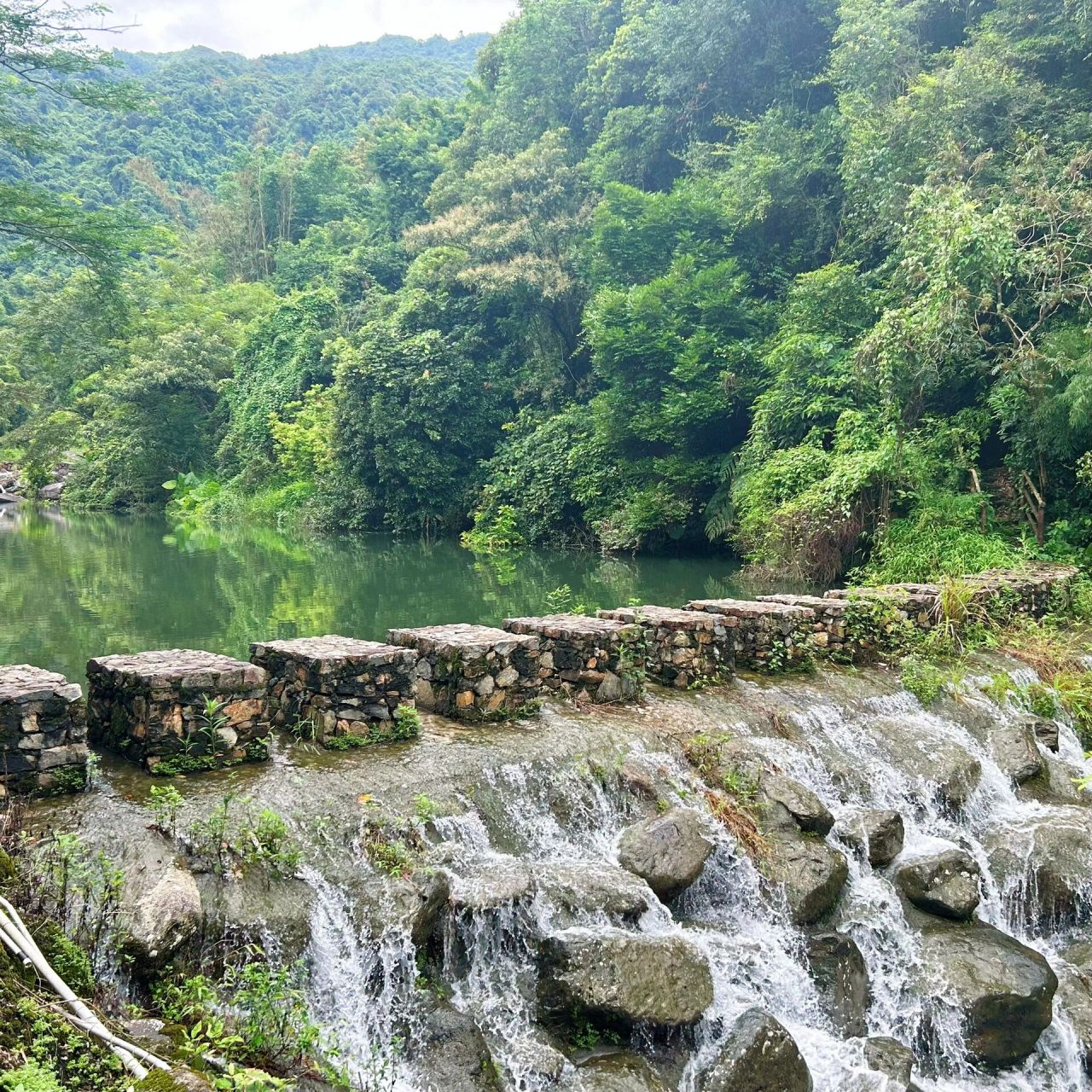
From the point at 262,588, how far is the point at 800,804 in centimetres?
1171

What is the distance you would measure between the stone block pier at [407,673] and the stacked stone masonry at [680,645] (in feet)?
0.05

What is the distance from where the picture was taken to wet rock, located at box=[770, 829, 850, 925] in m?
5.78

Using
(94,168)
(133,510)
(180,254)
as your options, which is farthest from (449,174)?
(94,168)

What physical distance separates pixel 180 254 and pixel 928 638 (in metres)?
48.8

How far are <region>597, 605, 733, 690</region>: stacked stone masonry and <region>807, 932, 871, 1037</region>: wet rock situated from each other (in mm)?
2998

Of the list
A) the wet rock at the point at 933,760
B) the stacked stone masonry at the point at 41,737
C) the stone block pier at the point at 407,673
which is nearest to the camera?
the stacked stone masonry at the point at 41,737

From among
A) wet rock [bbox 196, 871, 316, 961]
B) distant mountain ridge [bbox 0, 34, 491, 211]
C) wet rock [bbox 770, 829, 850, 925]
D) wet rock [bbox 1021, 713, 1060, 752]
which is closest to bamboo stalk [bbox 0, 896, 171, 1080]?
wet rock [bbox 196, 871, 316, 961]

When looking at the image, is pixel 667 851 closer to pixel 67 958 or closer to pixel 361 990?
pixel 361 990

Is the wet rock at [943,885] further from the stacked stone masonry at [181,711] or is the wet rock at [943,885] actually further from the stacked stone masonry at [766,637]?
the stacked stone masonry at [181,711]

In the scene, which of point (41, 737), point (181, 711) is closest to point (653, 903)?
point (181, 711)

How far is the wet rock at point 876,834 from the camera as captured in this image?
252 inches

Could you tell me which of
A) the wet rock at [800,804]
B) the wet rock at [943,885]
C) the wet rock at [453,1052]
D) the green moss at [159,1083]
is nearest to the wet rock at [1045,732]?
the wet rock at [943,885]

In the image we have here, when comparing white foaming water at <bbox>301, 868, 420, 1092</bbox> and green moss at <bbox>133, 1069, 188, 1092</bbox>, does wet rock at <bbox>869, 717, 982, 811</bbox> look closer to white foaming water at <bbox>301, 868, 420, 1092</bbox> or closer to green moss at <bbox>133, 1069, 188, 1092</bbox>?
white foaming water at <bbox>301, 868, 420, 1092</bbox>

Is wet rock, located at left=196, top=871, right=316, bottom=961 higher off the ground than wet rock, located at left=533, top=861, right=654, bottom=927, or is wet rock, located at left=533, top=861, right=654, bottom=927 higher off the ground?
wet rock, located at left=196, top=871, right=316, bottom=961
